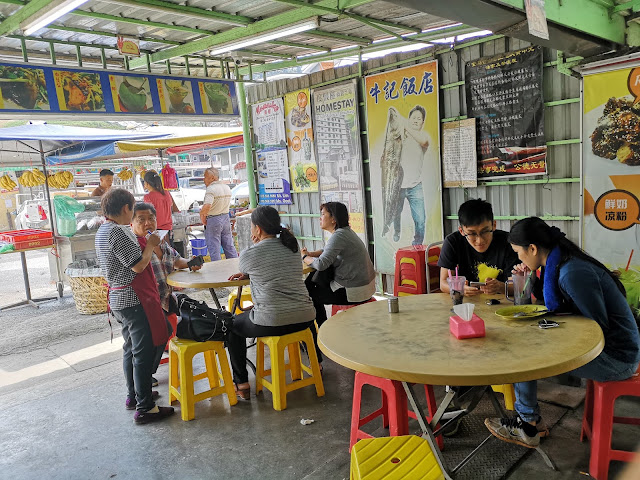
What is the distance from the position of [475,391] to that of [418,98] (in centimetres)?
366

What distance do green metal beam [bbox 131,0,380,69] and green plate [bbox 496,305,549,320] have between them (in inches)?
114

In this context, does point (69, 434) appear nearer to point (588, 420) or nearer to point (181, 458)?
point (181, 458)

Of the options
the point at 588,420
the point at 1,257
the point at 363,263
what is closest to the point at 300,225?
the point at 363,263

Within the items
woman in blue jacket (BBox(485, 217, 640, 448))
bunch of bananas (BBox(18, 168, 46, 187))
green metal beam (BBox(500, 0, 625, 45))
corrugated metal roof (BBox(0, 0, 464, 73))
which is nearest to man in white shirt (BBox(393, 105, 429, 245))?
corrugated metal roof (BBox(0, 0, 464, 73))

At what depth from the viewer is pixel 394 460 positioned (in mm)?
1734

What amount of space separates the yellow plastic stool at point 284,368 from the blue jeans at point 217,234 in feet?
13.5

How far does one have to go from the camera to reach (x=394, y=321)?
8.01 feet

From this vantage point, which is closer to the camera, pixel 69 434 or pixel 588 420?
pixel 588 420

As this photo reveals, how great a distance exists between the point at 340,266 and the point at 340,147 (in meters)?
2.55

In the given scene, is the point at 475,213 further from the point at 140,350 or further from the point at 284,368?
the point at 140,350

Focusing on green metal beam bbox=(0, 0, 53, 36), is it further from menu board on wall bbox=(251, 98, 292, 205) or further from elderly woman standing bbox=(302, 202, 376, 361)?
menu board on wall bbox=(251, 98, 292, 205)

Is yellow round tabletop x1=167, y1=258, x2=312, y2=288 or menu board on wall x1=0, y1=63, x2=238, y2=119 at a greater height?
menu board on wall x1=0, y1=63, x2=238, y2=119

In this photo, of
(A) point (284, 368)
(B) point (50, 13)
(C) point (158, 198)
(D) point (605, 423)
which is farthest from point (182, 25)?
(D) point (605, 423)

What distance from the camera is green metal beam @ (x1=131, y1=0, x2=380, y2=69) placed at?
Answer: 4.36m
